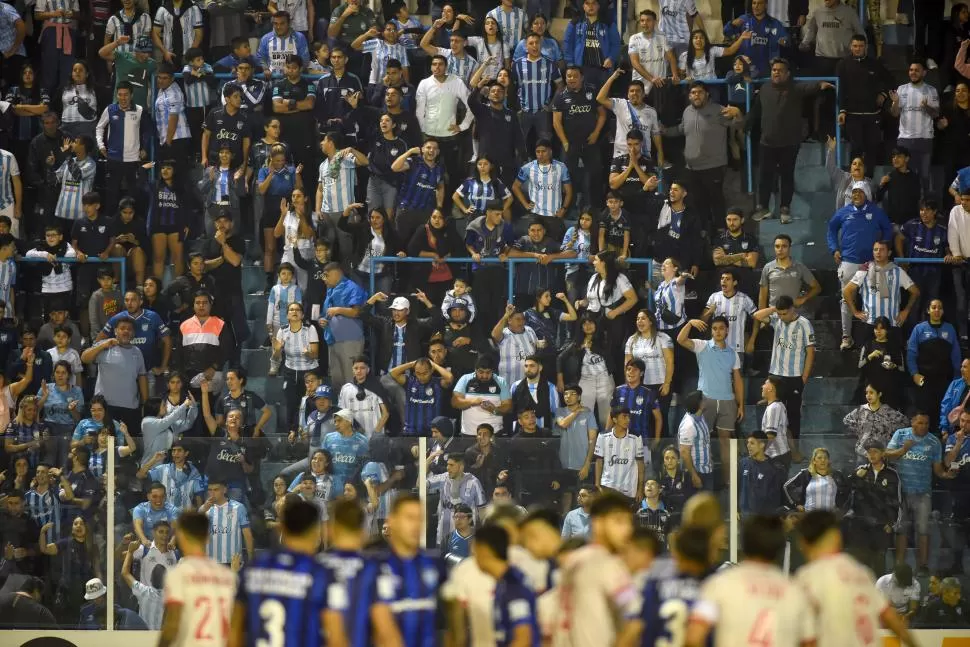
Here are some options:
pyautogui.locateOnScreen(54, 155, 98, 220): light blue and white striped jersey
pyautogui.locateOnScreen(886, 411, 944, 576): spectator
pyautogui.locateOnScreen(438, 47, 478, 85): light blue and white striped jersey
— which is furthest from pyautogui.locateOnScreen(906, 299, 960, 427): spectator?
pyautogui.locateOnScreen(54, 155, 98, 220): light blue and white striped jersey

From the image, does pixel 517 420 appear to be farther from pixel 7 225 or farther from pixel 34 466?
pixel 7 225

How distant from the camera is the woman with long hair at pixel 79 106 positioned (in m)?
18.4

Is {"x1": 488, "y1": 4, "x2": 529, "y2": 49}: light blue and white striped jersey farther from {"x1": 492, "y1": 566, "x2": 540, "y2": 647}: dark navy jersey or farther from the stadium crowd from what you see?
{"x1": 492, "y1": 566, "x2": 540, "y2": 647}: dark navy jersey

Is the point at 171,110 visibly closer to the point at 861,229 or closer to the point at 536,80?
the point at 536,80

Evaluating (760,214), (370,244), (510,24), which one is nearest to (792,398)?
(760,214)

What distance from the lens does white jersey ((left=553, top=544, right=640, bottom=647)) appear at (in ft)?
26.7

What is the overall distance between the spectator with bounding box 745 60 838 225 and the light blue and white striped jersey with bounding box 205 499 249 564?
Result: 8.12m

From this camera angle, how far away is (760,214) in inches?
713

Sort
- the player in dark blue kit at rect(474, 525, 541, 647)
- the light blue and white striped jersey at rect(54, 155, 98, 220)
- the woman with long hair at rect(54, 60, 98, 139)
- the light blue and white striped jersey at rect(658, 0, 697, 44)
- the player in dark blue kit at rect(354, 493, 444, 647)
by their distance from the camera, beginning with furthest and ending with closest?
1. the light blue and white striped jersey at rect(658, 0, 697, 44)
2. the woman with long hair at rect(54, 60, 98, 139)
3. the light blue and white striped jersey at rect(54, 155, 98, 220)
4. the player in dark blue kit at rect(474, 525, 541, 647)
5. the player in dark blue kit at rect(354, 493, 444, 647)

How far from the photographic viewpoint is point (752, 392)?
53.1ft

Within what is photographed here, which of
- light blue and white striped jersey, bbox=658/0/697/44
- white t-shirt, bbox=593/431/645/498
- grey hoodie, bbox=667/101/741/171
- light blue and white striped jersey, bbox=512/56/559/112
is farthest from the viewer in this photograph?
light blue and white striped jersey, bbox=658/0/697/44

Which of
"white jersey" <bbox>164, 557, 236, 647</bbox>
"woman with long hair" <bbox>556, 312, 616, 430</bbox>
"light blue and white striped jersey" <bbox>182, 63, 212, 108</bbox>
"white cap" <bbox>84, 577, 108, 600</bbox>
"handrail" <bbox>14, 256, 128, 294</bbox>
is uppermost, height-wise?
"light blue and white striped jersey" <bbox>182, 63, 212, 108</bbox>

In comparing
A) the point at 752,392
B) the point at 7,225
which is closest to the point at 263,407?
the point at 7,225

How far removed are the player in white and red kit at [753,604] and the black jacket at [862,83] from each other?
11.8 metres
